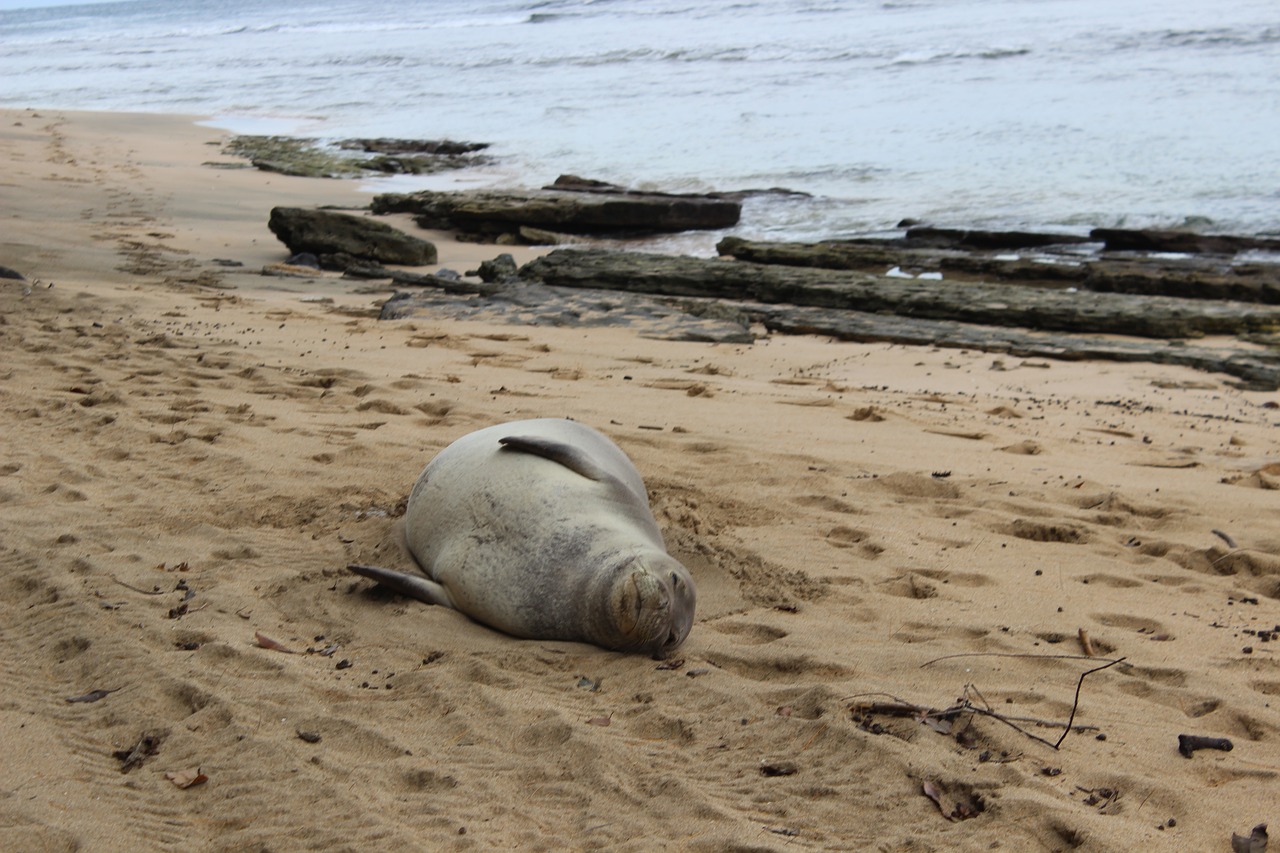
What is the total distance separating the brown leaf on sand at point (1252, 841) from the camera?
7.87ft

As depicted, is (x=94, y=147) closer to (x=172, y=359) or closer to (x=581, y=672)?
(x=172, y=359)

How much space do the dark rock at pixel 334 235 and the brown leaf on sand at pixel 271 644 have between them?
791 cm

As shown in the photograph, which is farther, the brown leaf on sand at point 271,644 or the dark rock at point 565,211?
the dark rock at point 565,211


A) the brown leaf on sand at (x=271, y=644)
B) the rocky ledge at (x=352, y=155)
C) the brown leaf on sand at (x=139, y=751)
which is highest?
the rocky ledge at (x=352, y=155)

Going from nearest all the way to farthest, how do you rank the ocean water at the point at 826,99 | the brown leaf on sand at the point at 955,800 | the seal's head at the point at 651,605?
the brown leaf on sand at the point at 955,800
the seal's head at the point at 651,605
the ocean water at the point at 826,99

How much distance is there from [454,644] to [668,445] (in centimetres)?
234

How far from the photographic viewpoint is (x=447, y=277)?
10141mm

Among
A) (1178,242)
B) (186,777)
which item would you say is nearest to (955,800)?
(186,777)

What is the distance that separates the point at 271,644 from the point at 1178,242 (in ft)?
37.2

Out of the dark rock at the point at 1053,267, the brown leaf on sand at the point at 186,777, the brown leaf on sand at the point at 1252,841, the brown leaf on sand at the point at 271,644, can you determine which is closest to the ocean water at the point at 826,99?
the dark rock at the point at 1053,267

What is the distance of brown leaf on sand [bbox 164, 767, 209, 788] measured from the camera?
260cm

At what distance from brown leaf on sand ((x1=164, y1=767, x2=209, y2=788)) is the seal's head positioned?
1.19 m

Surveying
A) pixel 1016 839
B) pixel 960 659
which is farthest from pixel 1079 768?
pixel 960 659

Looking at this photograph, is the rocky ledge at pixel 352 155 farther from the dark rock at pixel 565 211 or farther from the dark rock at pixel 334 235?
the dark rock at pixel 334 235
